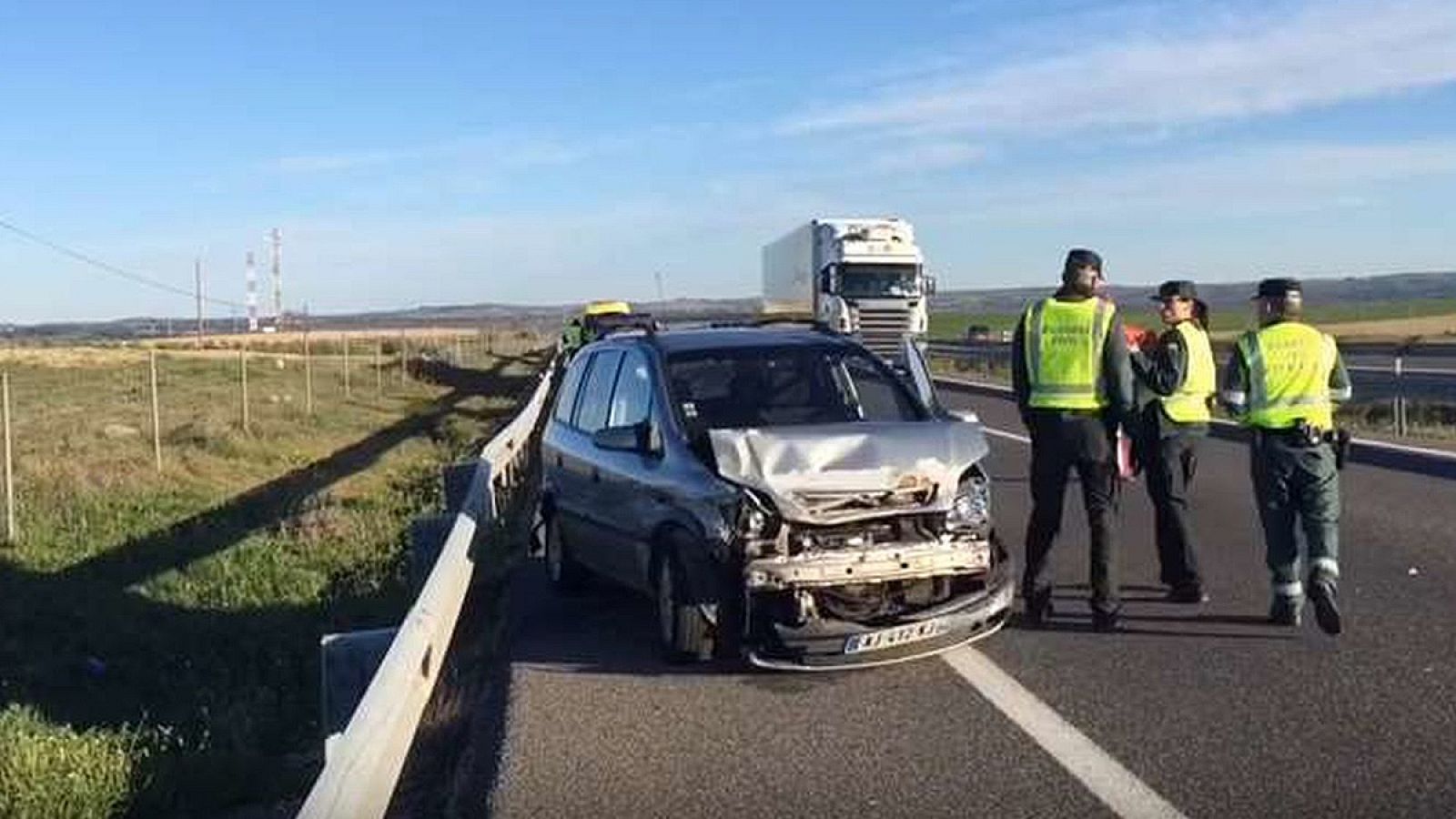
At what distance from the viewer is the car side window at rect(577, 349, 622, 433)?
10.2 m

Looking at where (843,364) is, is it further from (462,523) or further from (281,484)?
(281,484)

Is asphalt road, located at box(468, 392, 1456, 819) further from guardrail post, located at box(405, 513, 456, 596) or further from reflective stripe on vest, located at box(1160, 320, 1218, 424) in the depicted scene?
reflective stripe on vest, located at box(1160, 320, 1218, 424)

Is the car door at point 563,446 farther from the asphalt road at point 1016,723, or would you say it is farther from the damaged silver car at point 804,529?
the damaged silver car at point 804,529

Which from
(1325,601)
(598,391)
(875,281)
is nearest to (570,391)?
(598,391)

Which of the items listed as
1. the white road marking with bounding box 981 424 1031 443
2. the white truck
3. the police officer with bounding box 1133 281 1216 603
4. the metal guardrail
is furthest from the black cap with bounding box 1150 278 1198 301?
the white truck

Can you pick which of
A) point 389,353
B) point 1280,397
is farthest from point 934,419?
point 389,353

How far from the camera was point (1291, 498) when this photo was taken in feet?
29.0

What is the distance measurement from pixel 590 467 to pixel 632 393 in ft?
1.83

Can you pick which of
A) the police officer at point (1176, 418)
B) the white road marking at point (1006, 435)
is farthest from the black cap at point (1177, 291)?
the white road marking at point (1006, 435)

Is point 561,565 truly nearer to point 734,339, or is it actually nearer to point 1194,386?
point 734,339

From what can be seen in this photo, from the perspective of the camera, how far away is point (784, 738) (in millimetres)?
6871

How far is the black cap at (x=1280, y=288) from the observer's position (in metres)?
8.95

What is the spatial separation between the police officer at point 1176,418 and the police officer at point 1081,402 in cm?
67

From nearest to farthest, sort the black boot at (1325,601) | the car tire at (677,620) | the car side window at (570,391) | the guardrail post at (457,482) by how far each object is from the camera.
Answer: the car tire at (677,620)
the black boot at (1325,601)
the car side window at (570,391)
the guardrail post at (457,482)
